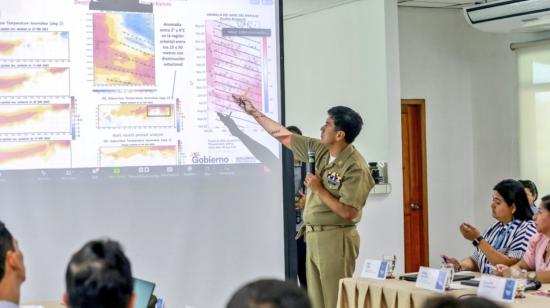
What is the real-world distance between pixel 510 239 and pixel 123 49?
7.55 ft

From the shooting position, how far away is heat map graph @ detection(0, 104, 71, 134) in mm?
4488

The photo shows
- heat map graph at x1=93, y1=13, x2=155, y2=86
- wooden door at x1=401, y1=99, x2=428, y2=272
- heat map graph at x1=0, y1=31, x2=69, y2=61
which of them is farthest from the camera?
wooden door at x1=401, y1=99, x2=428, y2=272

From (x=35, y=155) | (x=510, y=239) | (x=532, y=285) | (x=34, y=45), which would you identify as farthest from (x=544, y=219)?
(x=34, y=45)

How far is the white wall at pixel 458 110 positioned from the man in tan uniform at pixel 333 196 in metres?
3.25

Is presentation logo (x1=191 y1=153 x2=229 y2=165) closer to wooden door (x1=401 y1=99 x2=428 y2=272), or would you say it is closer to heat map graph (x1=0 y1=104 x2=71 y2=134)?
heat map graph (x1=0 y1=104 x2=71 y2=134)

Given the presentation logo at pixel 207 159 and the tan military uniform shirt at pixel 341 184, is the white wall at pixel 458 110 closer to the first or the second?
the tan military uniform shirt at pixel 341 184

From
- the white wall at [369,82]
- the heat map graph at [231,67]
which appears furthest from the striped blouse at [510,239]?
the white wall at [369,82]

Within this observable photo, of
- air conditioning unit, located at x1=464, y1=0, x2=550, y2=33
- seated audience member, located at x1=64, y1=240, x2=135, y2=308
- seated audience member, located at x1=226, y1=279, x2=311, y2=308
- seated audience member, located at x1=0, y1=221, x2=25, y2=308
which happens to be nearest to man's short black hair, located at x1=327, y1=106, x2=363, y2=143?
air conditioning unit, located at x1=464, y1=0, x2=550, y2=33

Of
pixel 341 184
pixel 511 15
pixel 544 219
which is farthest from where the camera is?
pixel 511 15

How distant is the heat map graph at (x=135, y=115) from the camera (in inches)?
182

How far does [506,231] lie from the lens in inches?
185

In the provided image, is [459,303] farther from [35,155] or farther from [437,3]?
[437,3]

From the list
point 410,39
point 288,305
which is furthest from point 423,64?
point 288,305

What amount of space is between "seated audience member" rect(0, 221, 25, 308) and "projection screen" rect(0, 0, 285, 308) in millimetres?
2304
